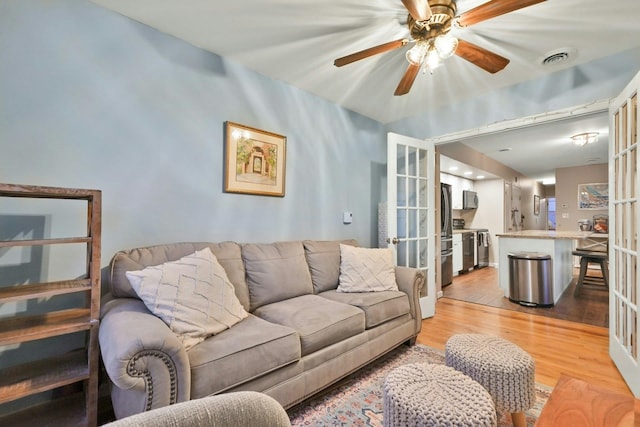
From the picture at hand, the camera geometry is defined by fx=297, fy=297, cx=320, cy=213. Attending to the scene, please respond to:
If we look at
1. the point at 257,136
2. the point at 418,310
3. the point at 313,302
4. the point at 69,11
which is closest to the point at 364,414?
the point at 313,302

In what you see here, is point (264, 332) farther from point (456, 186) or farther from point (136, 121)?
point (456, 186)

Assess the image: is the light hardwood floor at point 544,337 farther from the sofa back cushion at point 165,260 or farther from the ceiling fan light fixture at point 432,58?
the ceiling fan light fixture at point 432,58

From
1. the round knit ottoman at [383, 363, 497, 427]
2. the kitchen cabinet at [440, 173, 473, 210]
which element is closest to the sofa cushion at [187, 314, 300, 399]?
the round knit ottoman at [383, 363, 497, 427]

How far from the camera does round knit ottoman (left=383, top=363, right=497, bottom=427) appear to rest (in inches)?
41.0

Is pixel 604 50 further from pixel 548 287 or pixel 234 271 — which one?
pixel 234 271

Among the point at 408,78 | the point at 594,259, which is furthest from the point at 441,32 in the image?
the point at 594,259

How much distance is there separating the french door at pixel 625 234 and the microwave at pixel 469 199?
4.31 metres

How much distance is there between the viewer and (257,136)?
8.64 feet

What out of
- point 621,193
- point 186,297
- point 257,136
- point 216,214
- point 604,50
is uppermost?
point 604,50

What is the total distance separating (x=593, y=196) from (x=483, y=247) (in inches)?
103

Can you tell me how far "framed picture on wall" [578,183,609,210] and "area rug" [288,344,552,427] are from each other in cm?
660

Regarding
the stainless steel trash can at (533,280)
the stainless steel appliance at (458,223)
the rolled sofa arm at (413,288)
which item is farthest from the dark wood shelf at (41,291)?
the stainless steel appliance at (458,223)

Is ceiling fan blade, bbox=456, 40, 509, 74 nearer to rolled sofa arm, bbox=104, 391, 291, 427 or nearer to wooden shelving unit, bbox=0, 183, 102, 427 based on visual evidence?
rolled sofa arm, bbox=104, 391, 291, 427

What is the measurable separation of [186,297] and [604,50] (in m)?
Answer: 3.53
